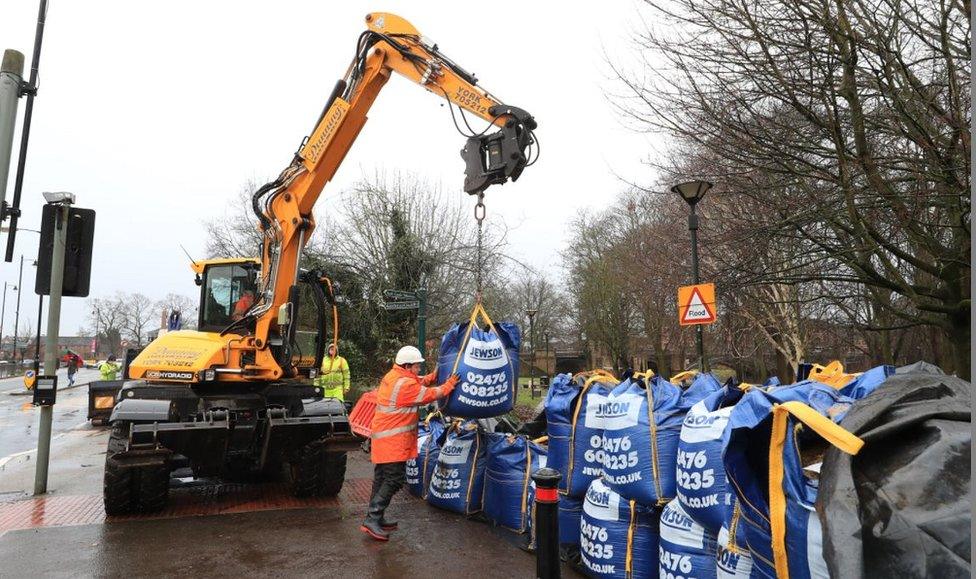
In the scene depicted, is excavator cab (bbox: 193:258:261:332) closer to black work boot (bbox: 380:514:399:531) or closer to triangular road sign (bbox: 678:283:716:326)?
black work boot (bbox: 380:514:399:531)

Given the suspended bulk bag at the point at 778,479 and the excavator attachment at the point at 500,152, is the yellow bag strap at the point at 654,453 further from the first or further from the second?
the excavator attachment at the point at 500,152

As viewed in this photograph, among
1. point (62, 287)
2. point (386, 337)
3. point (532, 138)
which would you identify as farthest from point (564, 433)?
point (386, 337)

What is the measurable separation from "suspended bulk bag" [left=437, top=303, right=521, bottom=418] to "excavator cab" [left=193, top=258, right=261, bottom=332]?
123 inches

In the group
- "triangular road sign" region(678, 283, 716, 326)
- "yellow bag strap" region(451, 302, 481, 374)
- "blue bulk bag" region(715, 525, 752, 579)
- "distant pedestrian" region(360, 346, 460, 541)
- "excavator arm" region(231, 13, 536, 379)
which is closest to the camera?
"blue bulk bag" region(715, 525, 752, 579)

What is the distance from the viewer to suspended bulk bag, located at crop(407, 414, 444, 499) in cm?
683

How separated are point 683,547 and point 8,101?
562cm

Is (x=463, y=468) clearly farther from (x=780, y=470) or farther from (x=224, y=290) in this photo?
(x=780, y=470)

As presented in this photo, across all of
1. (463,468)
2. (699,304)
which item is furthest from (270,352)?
(699,304)

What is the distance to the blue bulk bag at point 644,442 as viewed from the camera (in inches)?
158

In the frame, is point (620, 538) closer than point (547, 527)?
No

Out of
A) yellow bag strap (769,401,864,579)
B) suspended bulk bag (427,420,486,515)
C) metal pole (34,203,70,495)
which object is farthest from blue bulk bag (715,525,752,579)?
metal pole (34,203,70,495)

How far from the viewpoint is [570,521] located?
487 cm

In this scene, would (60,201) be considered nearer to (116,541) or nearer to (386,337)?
(116,541)

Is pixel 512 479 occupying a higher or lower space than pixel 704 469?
lower
